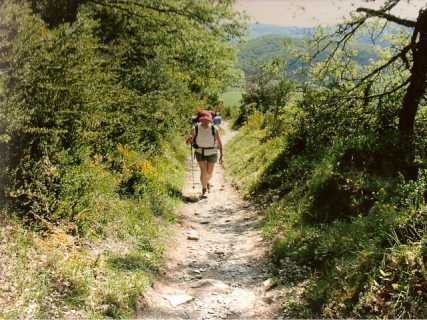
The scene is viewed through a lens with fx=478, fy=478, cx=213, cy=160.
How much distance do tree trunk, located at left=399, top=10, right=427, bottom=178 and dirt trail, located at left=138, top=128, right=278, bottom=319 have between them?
3.10 meters

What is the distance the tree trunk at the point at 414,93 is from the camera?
8.71 meters

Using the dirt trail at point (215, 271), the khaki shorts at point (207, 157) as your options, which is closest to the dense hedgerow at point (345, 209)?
the dirt trail at point (215, 271)

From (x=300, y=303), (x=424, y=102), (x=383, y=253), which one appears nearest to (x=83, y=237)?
(x=300, y=303)

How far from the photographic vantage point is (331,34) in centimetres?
1012

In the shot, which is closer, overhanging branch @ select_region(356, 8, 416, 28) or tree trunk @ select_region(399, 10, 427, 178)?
tree trunk @ select_region(399, 10, 427, 178)

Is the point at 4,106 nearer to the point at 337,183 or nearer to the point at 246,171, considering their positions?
the point at 337,183

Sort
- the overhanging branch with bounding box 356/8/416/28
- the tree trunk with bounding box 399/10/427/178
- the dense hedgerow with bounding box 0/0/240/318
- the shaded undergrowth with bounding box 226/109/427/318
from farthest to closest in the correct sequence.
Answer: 1. the overhanging branch with bounding box 356/8/416/28
2. the tree trunk with bounding box 399/10/427/178
3. the dense hedgerow with bounding box 0/0/240/318
4. the shaded undergrowth with bounding box 226/109/427/318

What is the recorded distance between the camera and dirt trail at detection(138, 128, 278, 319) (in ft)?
21.7

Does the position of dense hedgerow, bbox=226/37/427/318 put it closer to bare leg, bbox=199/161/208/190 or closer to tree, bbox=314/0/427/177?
tree, bbox=314/0/427/177

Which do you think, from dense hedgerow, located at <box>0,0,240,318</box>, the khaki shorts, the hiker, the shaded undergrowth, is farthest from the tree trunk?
the khaki shorts

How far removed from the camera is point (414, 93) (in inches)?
349

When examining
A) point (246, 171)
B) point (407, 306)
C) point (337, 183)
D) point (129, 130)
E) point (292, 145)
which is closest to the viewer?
point (407, 306)

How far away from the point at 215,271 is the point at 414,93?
4902 mm

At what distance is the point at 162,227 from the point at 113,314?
4.11m
